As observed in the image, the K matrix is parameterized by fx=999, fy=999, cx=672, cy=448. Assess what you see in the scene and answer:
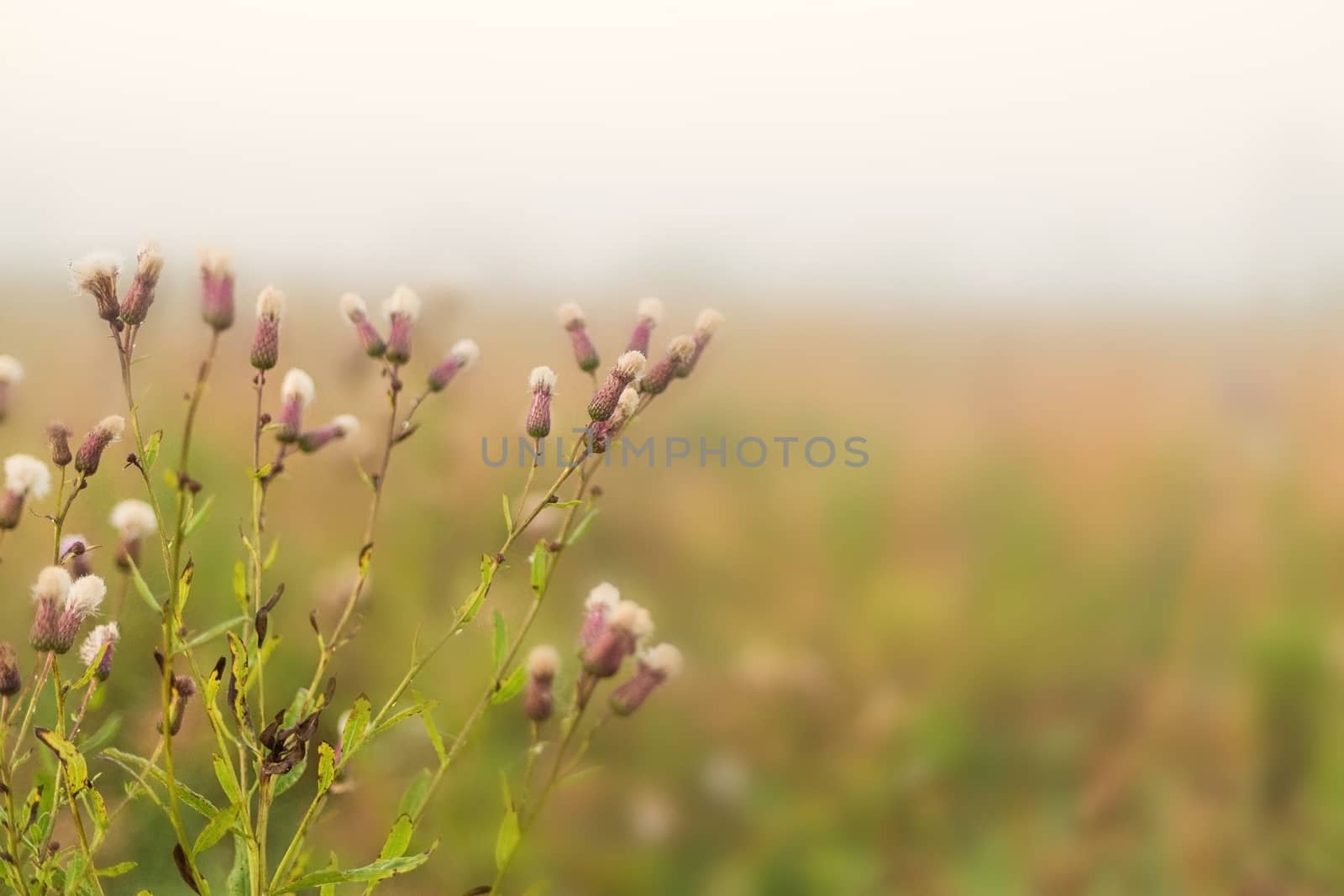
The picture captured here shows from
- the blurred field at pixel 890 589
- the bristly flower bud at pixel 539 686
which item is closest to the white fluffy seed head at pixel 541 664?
the bristly flower bud at pixel 539 686

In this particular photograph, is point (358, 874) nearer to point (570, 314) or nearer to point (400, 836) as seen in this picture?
point (400, 836)

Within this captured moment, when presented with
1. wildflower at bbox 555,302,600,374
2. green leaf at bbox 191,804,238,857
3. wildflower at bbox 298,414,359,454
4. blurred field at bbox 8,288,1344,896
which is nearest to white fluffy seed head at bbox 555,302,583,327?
wildflower at bbox 555,302,600,374

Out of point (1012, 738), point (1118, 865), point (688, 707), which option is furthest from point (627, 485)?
point (1118, 865)

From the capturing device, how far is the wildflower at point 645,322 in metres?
0.40

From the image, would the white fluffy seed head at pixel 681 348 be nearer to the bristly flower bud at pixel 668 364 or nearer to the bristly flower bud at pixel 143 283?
the bristly flower bud at pixel 668 364

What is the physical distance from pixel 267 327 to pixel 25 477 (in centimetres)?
10

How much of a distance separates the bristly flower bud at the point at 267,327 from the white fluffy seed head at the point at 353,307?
5 cm

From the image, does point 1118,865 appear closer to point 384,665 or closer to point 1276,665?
point 1276,665

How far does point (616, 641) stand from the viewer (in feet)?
1.12

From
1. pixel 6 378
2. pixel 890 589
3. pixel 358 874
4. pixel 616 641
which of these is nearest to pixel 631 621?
pixel 616 641

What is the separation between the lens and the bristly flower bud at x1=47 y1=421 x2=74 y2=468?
1.08ft

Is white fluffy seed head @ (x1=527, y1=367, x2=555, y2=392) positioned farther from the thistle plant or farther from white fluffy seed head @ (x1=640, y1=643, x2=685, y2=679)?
white fluffy seed head @ (x1=640, y1=643, x2=685, y2=679)

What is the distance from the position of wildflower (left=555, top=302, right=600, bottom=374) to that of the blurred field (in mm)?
351

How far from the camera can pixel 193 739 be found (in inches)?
23.2
